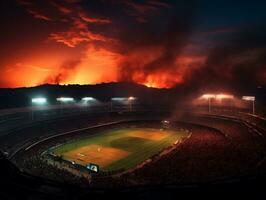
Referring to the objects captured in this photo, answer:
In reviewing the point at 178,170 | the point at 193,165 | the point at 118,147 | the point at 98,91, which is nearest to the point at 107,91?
the point at 98,91

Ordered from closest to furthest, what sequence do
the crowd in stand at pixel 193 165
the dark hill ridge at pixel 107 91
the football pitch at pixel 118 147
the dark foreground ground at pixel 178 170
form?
the dark foreground ground at pixel 178 170 → the crowd in stand at pixel 193 165 → the football pitch at pixel 118 147 → the dark hill ridge at pixel 107 91

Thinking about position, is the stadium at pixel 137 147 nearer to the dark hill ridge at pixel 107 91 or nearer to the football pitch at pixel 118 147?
the football pitch at pixel 118 147

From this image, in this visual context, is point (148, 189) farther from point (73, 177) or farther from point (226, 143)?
point (226, 143)

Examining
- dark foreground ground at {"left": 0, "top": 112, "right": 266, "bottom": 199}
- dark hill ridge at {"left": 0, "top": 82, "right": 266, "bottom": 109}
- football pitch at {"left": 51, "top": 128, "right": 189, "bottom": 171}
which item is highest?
dark hill ridge at {"left": 0, "top": 82, "right": 266, "bottom": 109}

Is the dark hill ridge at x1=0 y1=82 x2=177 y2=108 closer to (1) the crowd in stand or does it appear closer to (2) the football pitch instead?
(2) the football pitch

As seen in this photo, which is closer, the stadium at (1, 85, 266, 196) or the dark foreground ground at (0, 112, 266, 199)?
the dark foreground ground at (0, 112, 266, 199)

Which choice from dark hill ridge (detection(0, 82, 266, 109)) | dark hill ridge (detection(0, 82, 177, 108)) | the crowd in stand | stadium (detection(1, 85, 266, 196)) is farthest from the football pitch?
dark hill ridge (detection(0, 82, 177, 108))

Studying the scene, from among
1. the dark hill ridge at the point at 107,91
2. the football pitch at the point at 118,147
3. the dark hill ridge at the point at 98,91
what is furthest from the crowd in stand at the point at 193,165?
the dark hill ridge at the point at 98,91

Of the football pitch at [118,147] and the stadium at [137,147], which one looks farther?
the football pitch at [118,147]

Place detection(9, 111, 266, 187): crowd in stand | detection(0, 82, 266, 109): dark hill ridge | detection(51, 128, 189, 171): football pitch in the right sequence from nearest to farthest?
detection(9, 111, 266, 187): crowd in stand < detection(51, 128, 189, 171): football pitch < detection(0, 82, 266, 109): dark hill ridge
